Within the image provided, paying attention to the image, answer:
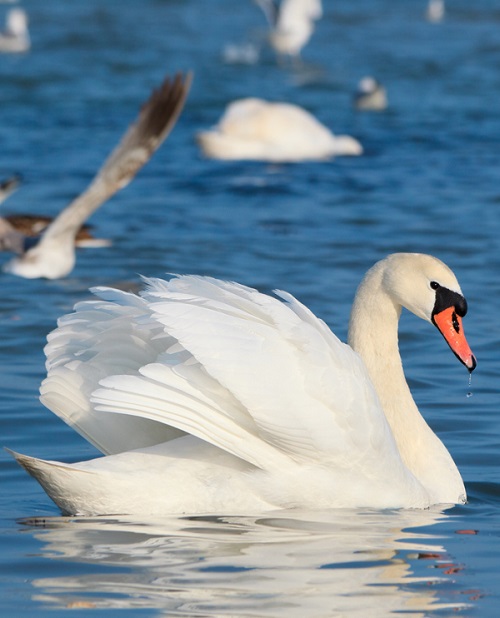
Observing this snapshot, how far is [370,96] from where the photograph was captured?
68.9ft

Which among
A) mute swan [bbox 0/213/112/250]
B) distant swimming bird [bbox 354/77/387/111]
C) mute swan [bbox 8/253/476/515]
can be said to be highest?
mute swan [bbox 8/253/476/515]

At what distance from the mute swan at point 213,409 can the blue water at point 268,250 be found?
0.10m

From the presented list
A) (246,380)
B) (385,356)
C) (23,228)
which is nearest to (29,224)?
(23,228)

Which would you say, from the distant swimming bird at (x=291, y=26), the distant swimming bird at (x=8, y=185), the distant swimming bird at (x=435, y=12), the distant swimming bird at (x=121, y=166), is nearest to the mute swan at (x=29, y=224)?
the distant swimming bird at (x=8, y=185)

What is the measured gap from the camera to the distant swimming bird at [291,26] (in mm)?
29125

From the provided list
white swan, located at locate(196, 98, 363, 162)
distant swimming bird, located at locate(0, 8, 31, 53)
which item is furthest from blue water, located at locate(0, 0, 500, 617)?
distant swimming bird, located at locate(0, 8, 31, 53)

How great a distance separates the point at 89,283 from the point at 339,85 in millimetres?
14824

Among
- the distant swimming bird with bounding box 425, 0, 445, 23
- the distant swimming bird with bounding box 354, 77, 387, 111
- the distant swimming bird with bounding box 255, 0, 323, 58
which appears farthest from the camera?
the distant swimming bird with bounding box 425, 0, 445, 23

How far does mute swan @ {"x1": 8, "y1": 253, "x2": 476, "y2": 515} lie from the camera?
498cm

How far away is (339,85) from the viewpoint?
25016 mm

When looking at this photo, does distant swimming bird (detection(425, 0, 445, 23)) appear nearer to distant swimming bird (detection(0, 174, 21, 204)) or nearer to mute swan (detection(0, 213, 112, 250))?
mute swan (detection(0, 213, 112, 250))

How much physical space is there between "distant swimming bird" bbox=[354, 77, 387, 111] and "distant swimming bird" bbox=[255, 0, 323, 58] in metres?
7.96

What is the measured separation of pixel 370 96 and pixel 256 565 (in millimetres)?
16841

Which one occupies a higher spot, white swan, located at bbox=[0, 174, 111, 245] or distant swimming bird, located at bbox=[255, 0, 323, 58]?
distant swimming bird, located at bbox=[255, 0, 323, 58]
